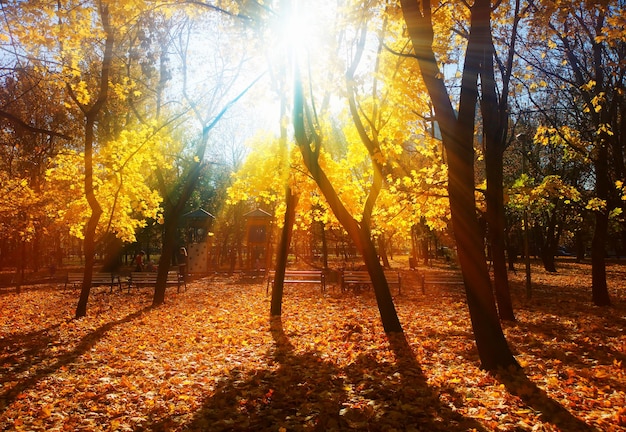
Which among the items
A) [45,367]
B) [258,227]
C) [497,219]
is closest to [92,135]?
[45,367]

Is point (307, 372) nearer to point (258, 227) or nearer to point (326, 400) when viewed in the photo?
point (326, 400)

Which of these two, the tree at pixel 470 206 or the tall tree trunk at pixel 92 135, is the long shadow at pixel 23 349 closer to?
the tall tree trunk at pixel 92 135

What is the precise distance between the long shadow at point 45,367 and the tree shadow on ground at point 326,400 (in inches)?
111

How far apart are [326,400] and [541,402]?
2441 mm

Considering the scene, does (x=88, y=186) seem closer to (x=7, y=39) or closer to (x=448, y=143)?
(x=7, y=39)

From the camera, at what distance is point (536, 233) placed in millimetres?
38312

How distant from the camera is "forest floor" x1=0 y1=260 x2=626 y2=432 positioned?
464cm

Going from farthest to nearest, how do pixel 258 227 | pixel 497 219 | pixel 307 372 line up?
pixel 258 227, pixel 497 219, pixel 307 372

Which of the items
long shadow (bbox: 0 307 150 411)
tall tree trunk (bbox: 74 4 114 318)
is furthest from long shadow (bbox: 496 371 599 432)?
tall tree trunk (bbox: 74 4 114 318)

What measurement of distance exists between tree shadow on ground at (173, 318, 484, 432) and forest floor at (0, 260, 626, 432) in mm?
24

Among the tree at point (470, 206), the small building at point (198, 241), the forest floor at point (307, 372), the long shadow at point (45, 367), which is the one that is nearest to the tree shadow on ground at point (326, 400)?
the forest floor at point (307, 372)

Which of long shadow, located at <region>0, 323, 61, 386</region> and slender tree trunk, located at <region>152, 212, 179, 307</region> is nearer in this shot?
long shadow, located at <region>0, 323, 61, 386</region>

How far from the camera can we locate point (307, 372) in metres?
6.55

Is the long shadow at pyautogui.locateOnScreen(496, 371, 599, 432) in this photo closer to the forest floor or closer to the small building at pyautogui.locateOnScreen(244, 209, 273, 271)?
the forest floor
